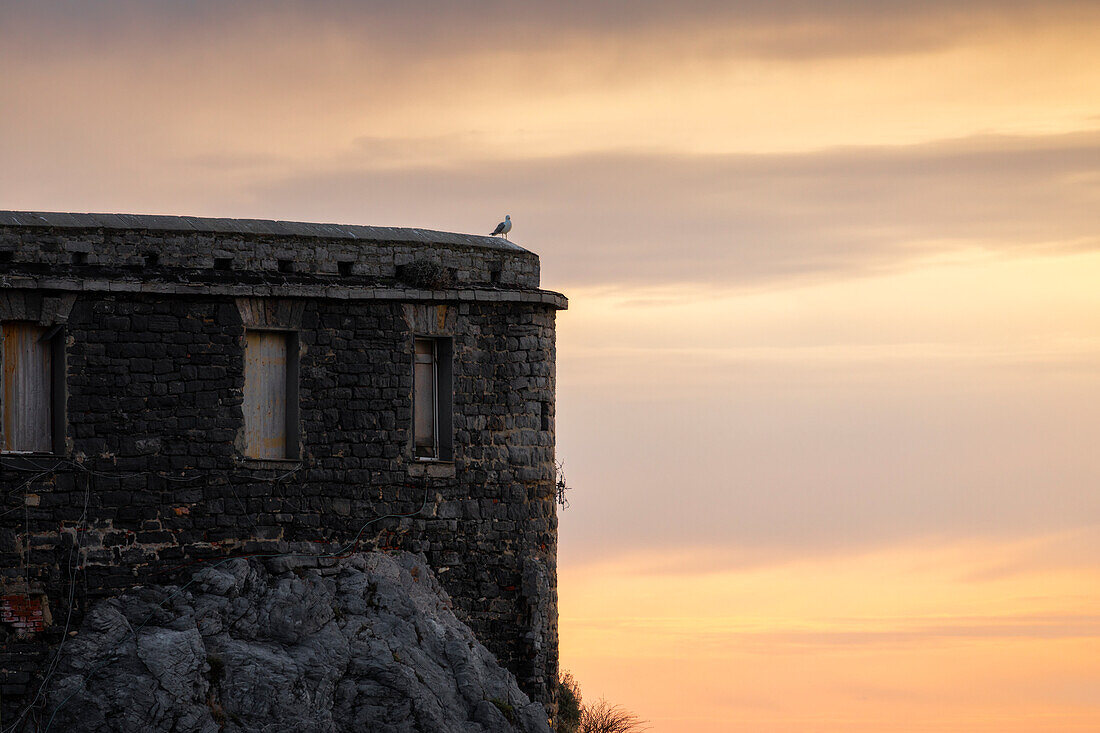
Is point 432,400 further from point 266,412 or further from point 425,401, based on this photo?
point 266,412

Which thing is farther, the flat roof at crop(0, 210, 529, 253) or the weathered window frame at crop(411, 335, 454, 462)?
the weathered window frame at crop(411, 335, 454, 462)

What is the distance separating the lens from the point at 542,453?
22.2m

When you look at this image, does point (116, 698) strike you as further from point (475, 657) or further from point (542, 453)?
point (542, 453)

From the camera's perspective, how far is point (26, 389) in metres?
19.9

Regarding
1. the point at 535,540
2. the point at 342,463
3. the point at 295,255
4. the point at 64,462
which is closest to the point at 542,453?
the point at 535,540

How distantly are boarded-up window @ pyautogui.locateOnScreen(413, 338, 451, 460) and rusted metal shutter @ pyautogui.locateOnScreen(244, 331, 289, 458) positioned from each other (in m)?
1.78

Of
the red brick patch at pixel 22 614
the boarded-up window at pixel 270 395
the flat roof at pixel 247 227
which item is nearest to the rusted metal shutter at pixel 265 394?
the boarded-up window at pixel 270 395

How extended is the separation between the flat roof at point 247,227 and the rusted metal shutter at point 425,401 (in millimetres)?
1511

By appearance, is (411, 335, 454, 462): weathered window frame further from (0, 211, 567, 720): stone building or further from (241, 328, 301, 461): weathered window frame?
(241, 328, 301, 461): weathered window frame

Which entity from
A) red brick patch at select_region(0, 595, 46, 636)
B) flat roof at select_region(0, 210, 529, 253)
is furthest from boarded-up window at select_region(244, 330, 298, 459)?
red brick patch at select_region(0, 595, 46, 636)

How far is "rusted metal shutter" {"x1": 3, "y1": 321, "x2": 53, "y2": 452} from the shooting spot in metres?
19.9

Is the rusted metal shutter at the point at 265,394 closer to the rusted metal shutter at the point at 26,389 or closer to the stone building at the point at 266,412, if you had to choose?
the stone building at the point at 266,412

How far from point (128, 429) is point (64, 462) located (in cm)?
85

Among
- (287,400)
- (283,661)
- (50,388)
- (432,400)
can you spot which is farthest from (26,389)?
(432,400)
